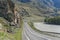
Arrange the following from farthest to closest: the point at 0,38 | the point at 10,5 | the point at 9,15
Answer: the point at 10,5 → the point at 9,15 → the point at 0,38

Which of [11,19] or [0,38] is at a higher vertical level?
[0,38]

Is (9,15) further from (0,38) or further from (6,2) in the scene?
(0,38)

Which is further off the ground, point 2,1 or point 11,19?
point 2,1

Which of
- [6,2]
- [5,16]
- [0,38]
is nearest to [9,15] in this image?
[5,16]

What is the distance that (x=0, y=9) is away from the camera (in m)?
57.8

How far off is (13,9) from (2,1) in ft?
22.0

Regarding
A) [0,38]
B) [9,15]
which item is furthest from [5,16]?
[0,38]

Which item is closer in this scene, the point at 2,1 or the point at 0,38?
the point at 0,38

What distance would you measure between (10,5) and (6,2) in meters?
3.60

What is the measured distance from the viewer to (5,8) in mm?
57531

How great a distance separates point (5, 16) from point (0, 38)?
36.0 meters

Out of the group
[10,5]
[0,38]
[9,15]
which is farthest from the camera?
[10,5]

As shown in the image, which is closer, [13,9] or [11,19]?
[11,19]

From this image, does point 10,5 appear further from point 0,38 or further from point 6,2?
point 0,38
